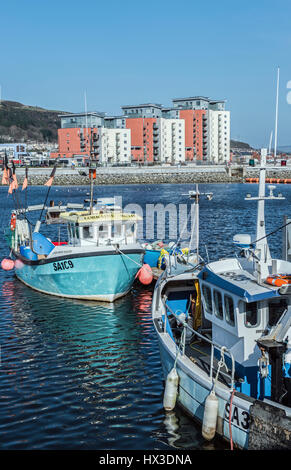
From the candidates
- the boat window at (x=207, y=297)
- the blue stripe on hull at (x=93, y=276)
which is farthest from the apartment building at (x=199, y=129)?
the boat window at (x=207, y=297)

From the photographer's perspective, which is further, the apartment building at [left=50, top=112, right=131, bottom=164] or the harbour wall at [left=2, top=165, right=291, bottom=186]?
the apartment building at [left=50, top=112, right=131, bottom=164]

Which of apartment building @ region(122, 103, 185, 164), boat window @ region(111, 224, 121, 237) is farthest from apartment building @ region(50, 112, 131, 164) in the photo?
boat window @ region(111, 224, 121, 237)

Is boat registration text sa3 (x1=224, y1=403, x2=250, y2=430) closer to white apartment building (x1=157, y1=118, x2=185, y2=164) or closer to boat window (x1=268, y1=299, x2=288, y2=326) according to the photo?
boat window (x1=268, y1=299, x2=288, y2=326)

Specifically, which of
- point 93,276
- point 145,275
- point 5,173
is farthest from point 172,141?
point 93,276

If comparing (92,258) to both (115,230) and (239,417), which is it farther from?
(239,417)

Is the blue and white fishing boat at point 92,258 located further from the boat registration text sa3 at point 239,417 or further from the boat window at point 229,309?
the boat registration text sa3 at point 239,417

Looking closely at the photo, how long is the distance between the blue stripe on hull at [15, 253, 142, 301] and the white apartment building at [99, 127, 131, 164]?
508 feet

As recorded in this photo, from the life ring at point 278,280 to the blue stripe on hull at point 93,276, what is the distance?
1354 centimetres

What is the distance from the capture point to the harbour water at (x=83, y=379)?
13305 mm

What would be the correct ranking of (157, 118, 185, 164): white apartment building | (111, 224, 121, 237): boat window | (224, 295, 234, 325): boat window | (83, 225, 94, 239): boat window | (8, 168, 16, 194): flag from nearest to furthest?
(224, 295, 234, 325): boat window < (83, 225, 94, 239): boat window < (111, 224, 121, 237): boat window < (8, 168, 16, 194): flag < (157, 118, 185, 164): white apartment building

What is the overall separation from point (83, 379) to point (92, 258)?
908 cm

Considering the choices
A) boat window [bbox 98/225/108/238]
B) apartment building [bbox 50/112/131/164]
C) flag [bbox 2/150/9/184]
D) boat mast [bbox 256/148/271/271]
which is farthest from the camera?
apartment building [bbox 50/112/131/164]

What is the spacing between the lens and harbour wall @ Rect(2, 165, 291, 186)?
504ft

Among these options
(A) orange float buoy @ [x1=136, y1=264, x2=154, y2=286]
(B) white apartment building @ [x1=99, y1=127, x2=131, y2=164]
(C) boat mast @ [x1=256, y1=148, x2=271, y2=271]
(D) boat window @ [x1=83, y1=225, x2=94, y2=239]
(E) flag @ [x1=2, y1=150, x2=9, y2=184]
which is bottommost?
(A) orange float buoy @ [x1=136, y1=264, x2=154, y2=286]
